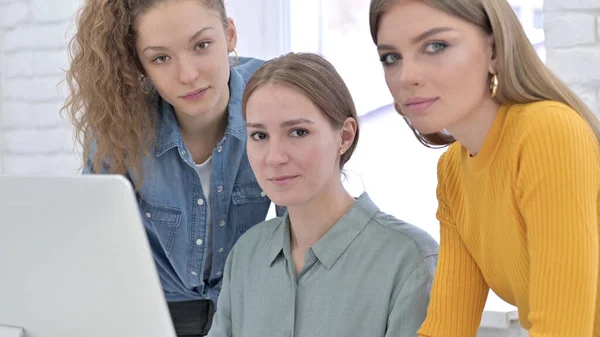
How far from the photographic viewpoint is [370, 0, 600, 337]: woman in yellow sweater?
1.15 meters

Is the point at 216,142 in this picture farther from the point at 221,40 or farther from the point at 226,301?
the point at 226,301

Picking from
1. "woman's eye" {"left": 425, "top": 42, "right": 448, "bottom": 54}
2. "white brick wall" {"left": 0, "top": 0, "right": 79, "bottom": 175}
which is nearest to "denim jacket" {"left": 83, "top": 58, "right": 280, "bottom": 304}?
"woman's eye" {"left": 425, "top": 42, "right": 448, "bottom": 54}

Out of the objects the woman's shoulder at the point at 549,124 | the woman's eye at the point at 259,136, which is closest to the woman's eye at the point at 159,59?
the woman's eye at the point at 259,136

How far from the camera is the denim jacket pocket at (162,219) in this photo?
189 cm

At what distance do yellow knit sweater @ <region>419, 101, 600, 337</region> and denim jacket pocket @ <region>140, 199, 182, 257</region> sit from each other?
2.47 feet

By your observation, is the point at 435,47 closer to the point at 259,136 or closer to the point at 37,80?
the point at 259,136

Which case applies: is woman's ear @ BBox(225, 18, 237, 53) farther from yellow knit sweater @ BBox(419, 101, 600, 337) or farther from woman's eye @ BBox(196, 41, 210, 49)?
yellow knit sweater @ BBox(419, 101, 600, 337)

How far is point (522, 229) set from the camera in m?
1.25

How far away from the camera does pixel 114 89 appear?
1865 millimetres

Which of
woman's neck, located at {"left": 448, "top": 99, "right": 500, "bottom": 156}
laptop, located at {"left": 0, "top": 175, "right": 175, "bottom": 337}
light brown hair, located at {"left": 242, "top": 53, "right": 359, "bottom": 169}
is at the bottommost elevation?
laptop, located at {"left": 0, "top": 175, "right": 175, "bottom": 337}

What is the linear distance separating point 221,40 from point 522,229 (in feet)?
2.77

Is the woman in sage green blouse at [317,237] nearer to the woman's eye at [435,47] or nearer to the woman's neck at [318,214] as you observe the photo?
the woman's neck at [318,214]

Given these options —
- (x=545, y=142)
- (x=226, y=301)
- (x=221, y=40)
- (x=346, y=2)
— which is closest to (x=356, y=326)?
(x=226, y=301)

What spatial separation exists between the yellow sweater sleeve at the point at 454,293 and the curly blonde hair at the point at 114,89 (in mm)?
755
